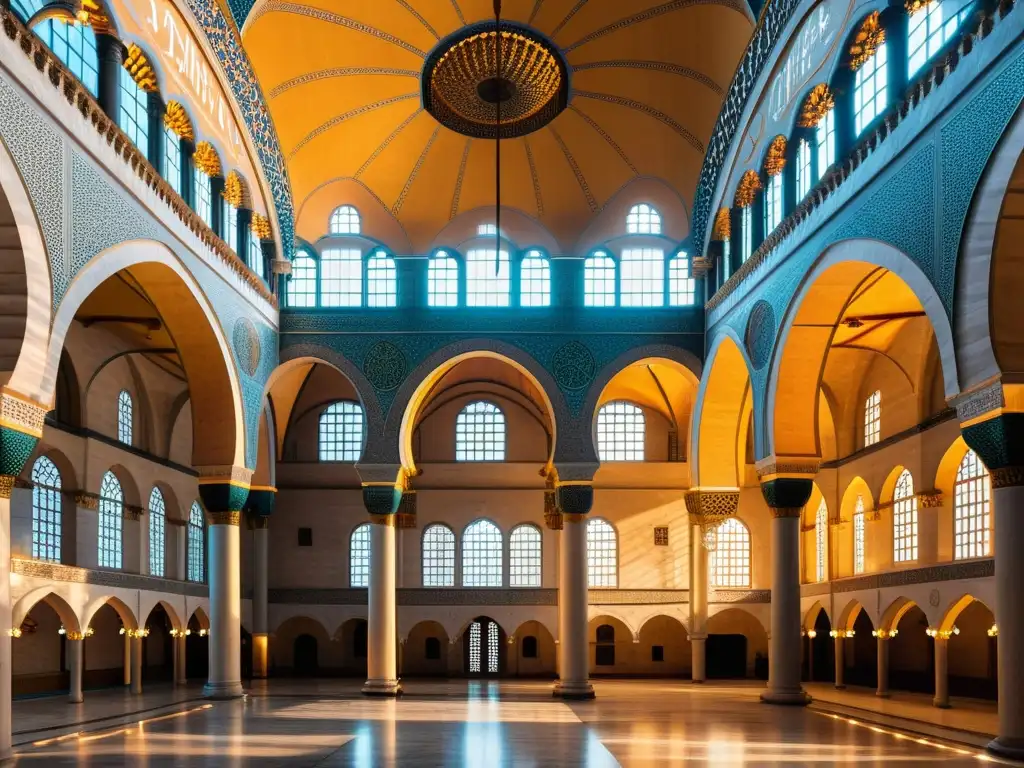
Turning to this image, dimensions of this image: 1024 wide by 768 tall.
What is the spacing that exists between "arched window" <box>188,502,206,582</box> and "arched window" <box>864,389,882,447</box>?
1567cm

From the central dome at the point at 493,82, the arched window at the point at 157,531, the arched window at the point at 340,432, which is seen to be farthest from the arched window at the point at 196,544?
the central dome at the point at 493,82

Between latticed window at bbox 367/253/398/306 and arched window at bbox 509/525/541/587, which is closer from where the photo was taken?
latticed window at bbox 367/253/398/306

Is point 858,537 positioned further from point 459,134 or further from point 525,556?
point 459,134

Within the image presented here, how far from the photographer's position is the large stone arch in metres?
14.8

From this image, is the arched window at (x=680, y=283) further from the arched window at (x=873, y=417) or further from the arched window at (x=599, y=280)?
the arched window at (x=873, y=417)

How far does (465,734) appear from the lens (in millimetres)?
14484

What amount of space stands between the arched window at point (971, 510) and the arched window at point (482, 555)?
12877 millimetres

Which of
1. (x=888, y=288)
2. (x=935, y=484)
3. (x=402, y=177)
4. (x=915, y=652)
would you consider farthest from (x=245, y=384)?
(x=915, y=652)

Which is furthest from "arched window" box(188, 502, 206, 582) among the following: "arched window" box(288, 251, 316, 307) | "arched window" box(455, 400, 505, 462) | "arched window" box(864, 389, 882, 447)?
"arched window" box(864, 389, 882, 447)

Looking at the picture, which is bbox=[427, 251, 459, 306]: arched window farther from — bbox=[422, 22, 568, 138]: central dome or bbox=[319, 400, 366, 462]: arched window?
bbox=[319, 400, 366, 462]: arched window

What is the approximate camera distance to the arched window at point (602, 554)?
1188 inches

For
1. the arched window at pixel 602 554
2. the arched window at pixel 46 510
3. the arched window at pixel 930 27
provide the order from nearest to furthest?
the arched window at pixel 930 27
the arched window at pixel 46 510
the arched window at pixel 602 554

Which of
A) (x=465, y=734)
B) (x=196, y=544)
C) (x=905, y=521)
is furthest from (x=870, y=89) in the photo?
(x=196, y=544)

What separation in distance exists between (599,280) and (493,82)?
14.2ft
